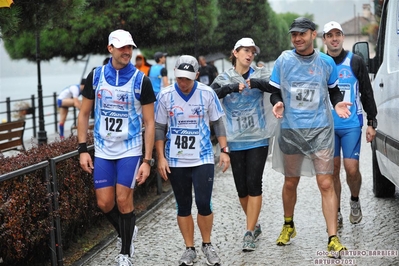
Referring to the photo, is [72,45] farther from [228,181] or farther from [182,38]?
[228,181]

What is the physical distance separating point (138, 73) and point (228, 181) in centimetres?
539

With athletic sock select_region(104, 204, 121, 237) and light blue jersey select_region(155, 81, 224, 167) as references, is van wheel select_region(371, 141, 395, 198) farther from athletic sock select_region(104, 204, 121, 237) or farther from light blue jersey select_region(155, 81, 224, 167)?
athletic sock select_region(104, 204, 121, 237)

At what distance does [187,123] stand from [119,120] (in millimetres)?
584

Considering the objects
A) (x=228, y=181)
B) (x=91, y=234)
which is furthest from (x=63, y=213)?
(x=228, y=181)

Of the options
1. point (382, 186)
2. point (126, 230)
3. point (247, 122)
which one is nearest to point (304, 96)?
point (247, 122)

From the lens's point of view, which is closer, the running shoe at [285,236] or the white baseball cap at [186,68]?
the white baseball cap at [186,68]

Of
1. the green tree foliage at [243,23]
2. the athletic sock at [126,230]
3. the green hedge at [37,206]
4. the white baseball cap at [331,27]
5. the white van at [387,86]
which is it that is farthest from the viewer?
the green tree foliage at [243,23]

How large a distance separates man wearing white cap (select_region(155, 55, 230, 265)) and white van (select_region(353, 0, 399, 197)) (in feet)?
4.95

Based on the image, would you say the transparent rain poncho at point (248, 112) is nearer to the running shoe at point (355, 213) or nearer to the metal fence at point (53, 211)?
the running shoe at point (355, 213)

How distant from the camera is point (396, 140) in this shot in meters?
6.80

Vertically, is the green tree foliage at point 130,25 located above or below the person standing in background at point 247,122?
above

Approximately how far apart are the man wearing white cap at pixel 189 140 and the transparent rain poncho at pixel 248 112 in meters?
0.58

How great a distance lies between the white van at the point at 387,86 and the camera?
6.91 meters

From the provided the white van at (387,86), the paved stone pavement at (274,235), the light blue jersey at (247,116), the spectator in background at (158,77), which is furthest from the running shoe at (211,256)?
the spectator in background at (158,77)
